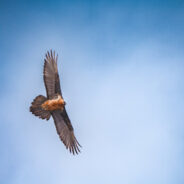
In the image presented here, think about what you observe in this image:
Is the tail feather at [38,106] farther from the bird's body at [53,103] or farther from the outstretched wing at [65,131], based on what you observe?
the outstretched wing at [65,131]

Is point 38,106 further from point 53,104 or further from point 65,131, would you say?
point 65,131

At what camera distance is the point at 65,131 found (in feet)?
59.5

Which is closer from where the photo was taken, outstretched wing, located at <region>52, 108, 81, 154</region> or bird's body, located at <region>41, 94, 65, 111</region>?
bird's body, located at <region>41, 94, 65, 111</region>

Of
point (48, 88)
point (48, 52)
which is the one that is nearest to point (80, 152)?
point (48, 88)

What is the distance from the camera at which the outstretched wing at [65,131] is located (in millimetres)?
17828

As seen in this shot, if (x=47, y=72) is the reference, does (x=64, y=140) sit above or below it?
below

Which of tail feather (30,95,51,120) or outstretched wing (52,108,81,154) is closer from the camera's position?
tail feather (30,95,51,120)

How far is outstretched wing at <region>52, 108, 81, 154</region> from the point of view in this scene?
58.5 ft

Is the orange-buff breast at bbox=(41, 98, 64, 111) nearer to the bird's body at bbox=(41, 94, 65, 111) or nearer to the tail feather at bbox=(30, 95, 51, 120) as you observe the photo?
the bird's body at bbox=(41, 94, 65, 111)

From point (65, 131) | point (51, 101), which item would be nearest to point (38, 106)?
point (51, 101)

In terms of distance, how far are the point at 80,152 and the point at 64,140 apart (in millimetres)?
1044

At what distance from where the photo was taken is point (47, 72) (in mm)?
17219

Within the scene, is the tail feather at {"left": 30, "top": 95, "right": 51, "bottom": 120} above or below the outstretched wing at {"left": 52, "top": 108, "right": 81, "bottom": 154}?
above

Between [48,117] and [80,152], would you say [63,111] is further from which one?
[80,152]
